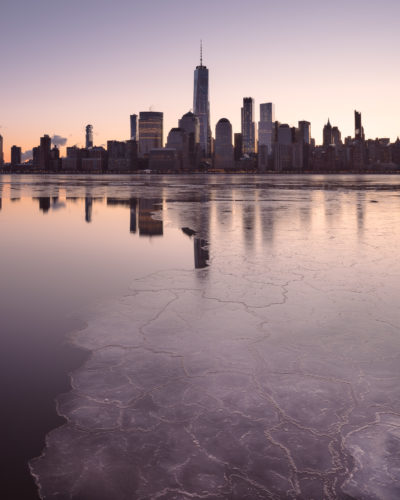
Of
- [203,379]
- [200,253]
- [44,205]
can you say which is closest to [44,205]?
[44,205]

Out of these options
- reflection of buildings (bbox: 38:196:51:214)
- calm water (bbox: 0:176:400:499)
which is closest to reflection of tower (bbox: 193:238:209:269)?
calm water (bbox: 0:176:400:499)

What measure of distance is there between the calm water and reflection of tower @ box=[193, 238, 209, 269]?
137mm

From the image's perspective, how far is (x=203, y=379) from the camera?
4.67 m

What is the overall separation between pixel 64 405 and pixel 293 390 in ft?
6.92

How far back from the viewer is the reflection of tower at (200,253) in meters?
10.4

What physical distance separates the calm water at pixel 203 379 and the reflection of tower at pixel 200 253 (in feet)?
0.45

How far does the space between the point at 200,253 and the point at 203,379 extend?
7156 mm

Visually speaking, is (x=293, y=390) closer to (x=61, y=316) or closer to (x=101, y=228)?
(x=61, y=316)

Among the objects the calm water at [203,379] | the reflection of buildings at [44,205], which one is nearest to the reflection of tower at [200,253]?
the calm water at [203,379]

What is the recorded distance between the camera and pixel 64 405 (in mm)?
4164

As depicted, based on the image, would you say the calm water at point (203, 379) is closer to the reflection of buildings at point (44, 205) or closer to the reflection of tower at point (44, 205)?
the reflection of buildings at point (44, 205)

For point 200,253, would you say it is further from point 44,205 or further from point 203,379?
point 44,205

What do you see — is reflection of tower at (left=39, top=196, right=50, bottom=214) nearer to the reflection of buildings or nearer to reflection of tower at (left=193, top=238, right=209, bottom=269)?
the reflection of buildings

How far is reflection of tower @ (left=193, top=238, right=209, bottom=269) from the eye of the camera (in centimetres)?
1037
